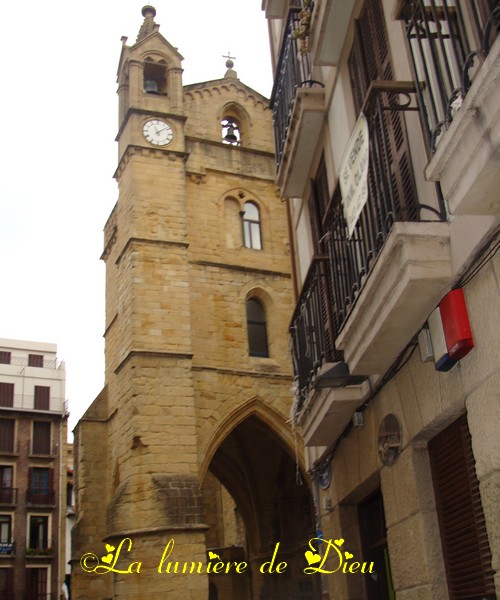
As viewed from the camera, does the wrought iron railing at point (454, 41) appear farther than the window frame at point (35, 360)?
No

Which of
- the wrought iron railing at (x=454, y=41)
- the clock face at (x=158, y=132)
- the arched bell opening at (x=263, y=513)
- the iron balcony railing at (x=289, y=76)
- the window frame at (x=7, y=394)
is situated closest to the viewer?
the wrought iron railing at (x=454, y=41)

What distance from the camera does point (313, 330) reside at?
735cm

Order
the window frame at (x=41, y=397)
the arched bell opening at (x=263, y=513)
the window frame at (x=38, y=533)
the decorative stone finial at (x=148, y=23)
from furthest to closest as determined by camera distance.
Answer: the window frame at (x=41, y=397) → the window frame at (x=38, y=533) → the decorative stone finial at (x=148, y=23) → the arched bell opening at (x=263, y=513)

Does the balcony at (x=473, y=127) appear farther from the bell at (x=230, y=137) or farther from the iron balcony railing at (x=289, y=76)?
the bell at (x=230, y=137)

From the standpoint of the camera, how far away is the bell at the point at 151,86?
23020mm

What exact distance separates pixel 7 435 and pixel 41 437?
1.76 metres

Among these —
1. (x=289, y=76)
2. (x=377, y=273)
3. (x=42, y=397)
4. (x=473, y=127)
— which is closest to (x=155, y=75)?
(x=289, y=76)

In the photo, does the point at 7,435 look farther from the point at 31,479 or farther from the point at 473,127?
the point at 473,127

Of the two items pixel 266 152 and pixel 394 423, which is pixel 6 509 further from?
pixel 394 423

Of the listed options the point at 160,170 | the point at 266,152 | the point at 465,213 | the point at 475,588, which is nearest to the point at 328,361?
the point at 475,588

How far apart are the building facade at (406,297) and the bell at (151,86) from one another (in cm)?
1556

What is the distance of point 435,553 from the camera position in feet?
16.6

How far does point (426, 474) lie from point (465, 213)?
7.13ft

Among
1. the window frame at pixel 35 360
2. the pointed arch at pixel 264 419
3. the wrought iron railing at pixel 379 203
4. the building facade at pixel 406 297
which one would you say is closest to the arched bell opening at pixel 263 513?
the pointed arch at pixel 264 419
